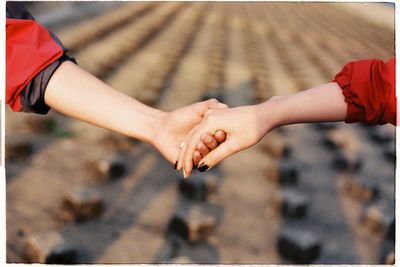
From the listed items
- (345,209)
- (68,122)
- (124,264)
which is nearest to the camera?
(124,264)

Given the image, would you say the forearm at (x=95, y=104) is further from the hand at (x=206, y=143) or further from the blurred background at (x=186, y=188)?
the blurred background at (x=186, y=188)

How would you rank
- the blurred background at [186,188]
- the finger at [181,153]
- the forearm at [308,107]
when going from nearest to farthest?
the forearm at [308,107], the finger at [181,153], the blurred background at [186,188]

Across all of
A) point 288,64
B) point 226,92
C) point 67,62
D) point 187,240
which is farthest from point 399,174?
point 288,64

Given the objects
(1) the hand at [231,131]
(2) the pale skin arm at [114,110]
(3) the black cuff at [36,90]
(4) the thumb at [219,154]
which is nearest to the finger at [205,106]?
(2) the pale skin arm at [114,110]

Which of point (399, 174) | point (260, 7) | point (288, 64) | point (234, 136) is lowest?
point (260, 7)

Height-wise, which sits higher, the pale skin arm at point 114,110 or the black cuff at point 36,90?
the black cuff at point 36,90

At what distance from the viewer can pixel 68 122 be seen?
3777 millimetres

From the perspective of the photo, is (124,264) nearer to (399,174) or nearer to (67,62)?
(67,62)

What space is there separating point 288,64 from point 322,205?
12.9 ft

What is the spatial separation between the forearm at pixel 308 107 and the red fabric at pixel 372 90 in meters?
0.05

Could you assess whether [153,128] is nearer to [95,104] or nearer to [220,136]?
[95,104]

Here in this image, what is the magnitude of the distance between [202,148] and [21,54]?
75cm

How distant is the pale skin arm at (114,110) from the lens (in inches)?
80.2

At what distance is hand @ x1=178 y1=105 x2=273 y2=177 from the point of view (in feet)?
6.07
